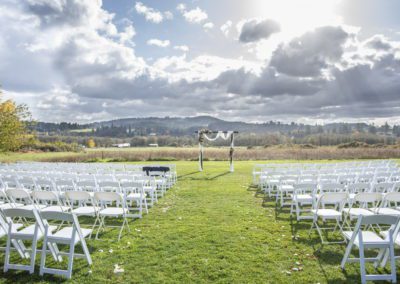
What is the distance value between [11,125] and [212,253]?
18109mm

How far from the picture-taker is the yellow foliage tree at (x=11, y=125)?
1812cm

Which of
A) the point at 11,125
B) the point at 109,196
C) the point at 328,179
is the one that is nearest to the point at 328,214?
the point at 328,179

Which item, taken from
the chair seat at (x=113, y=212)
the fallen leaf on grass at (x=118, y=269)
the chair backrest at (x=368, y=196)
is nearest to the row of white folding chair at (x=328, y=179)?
the chair backrest at (x=368, y=196)

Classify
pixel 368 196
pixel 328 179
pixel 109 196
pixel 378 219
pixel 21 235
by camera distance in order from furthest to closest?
pixel 328 179, pixel 109 196, pixel 368 196, pixel 21 235, pixel 378 219

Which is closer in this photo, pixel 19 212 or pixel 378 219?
pixel 378 219

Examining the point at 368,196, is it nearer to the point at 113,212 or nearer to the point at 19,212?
the point at 113,212

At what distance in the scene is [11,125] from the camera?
18.0m

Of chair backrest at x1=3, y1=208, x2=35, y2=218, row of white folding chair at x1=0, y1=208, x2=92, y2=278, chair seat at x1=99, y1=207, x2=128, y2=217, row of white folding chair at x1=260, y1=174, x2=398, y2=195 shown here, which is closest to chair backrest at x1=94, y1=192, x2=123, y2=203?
chair seat at x1=99, y1=207, x2=128, y2=217

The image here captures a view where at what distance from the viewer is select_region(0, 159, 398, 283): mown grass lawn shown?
13.6 ft

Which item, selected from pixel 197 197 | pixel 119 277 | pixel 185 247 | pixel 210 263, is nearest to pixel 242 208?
pixel 197 197

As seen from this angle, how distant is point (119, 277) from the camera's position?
4152 millimetres

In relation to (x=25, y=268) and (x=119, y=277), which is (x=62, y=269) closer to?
(x=25, y=268)

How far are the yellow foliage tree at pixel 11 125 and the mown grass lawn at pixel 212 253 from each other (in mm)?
15326

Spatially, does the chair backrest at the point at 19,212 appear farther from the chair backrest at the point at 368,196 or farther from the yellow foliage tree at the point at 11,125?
the yellow foliage tree at the point at 11,125
